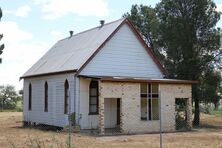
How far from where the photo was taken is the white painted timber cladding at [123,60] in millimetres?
28844

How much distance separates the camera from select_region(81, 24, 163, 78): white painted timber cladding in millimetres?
28844

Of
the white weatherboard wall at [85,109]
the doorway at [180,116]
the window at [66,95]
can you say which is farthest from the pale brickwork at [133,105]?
the window at [66,95]

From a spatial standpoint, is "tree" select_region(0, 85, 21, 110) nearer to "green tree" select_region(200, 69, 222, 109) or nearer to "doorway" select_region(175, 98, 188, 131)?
"doorway" select_region(175, 98, 188, 131)

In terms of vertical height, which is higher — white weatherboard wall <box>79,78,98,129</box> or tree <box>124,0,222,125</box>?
tree <box>124,0,222,125</box>

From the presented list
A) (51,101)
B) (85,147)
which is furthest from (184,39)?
(85,147)

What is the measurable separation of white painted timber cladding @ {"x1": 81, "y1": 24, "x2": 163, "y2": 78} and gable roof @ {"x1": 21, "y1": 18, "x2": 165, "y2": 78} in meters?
0.37

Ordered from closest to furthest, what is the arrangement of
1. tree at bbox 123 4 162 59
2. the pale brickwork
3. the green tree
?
the pale brickwork, the green tree, tree at bbox 123 4 162 59

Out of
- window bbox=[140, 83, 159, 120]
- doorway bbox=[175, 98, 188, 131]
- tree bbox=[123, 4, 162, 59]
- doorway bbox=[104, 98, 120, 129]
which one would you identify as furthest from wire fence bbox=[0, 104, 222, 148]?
tree bbox=[123, 4, 162, 59]

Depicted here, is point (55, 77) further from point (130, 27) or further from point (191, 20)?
point (191, 20)

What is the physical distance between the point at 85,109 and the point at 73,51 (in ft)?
20.0

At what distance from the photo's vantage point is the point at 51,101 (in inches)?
1259

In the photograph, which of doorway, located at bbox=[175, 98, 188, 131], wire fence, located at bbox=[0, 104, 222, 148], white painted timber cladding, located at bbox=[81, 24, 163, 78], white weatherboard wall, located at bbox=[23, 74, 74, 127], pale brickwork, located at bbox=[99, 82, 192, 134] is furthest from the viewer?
doorway, located at bbox=[175, 98, 188, 131]

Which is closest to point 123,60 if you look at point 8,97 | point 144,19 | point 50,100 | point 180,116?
point 50,100

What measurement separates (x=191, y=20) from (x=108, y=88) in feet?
40.6
